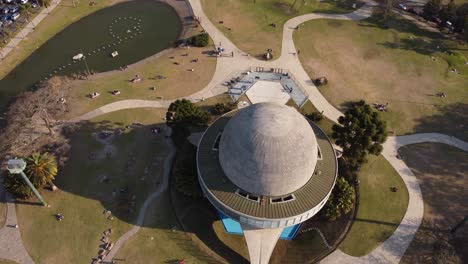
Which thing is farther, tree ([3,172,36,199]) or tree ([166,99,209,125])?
tree ([166,99,209,125])

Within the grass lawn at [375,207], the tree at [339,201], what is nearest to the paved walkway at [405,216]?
the grass lawn at [375,207]

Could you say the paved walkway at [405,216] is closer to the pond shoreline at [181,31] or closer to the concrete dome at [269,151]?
the concrete dome at [269,151]

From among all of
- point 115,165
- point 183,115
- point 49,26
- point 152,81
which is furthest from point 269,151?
point 49,26

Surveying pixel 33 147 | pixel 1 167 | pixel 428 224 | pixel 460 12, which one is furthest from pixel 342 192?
pixel 460 12

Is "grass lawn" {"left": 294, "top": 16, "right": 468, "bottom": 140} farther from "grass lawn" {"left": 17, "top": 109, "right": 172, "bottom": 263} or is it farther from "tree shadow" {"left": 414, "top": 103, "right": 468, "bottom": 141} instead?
"grass lawn" {"left": 17, "top": 109, "right": 172, "bottom": 263}

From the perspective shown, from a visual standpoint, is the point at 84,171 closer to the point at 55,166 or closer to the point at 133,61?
the point at 55,166

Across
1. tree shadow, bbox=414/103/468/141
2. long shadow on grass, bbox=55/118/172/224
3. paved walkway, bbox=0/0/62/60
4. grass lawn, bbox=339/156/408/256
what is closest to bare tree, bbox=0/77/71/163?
long shadow on grass, bbox=55/118/172/224
